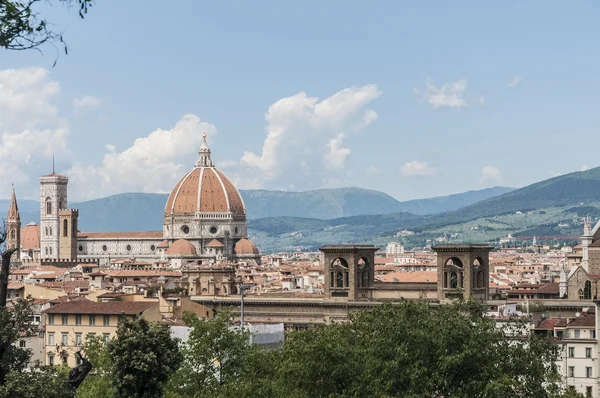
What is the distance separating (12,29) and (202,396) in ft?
72.4

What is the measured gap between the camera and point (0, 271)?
23.5 meters

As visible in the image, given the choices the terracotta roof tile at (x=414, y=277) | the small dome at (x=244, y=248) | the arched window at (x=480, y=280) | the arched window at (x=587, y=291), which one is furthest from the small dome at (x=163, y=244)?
the arched window at (x=480, y=280)

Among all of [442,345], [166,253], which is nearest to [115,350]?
[442,345]

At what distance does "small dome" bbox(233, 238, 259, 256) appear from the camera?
192 meters

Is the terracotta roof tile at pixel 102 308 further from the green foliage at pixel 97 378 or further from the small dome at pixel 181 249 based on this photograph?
the small dome at pixel 181 249

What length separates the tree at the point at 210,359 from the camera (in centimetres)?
4284

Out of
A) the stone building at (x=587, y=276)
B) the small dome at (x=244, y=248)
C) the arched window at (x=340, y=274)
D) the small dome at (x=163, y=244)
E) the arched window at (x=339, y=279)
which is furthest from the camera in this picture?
the small dome at (x=163, y=244)

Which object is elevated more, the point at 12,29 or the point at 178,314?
the point at 12,29

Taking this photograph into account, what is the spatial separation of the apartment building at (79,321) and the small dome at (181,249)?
11108cm

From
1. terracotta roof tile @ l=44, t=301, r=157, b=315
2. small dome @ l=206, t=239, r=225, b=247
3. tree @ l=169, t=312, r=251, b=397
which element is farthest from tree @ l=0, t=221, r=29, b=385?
small dome @ l=206, t=239, r=225, b=247

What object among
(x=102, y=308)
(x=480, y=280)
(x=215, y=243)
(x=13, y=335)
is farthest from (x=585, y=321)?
(x=215, y=243)

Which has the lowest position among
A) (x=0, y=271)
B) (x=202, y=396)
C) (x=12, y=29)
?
(x=202, y=396)

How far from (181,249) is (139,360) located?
152379 mm

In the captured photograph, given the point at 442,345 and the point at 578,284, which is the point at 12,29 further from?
the point at 578,284
